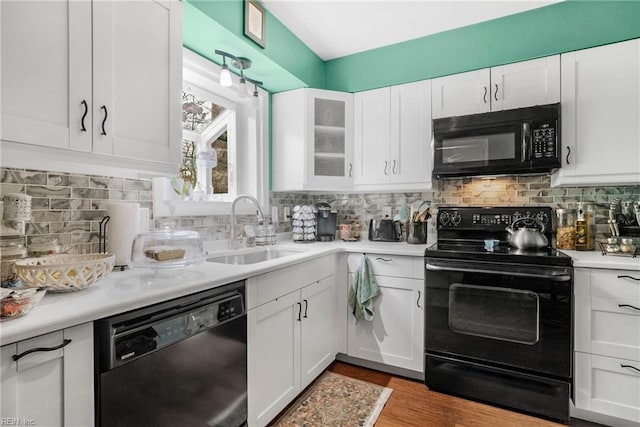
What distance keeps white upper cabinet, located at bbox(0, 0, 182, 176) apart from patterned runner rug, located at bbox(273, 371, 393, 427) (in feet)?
5.03

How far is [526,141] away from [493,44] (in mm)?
817

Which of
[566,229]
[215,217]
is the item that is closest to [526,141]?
[566,229]

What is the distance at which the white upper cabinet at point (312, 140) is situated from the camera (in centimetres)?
264

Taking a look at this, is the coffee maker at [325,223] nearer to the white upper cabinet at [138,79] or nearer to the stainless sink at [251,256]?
the stainless sink at [251,256]

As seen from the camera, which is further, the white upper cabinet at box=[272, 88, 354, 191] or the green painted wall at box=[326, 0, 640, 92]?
the white upper cabinet at box=[272, 88, 354, 191]

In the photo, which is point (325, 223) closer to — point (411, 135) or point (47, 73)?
point (411, 135)

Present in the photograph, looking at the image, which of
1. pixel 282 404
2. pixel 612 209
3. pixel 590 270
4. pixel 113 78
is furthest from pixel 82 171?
pixel 612 209

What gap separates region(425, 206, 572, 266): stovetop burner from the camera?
6.47 feet

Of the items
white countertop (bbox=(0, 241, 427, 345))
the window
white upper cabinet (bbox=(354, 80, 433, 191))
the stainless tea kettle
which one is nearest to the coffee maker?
white upper cabinet (bbox=(354, 80, 433, 191))

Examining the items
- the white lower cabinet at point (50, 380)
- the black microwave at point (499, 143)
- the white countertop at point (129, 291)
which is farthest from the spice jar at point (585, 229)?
the white lower cabinet at point (50, 380)

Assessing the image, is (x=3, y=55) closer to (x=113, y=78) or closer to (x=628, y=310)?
(x=113, y=78)

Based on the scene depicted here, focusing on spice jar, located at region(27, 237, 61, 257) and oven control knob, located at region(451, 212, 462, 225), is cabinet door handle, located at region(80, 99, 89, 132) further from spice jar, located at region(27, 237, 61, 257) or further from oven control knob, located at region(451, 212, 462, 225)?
oven control knob, located at region(451, 212, 462, 225)

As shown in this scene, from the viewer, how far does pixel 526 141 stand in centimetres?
209

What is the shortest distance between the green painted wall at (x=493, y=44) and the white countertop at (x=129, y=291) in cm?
144
